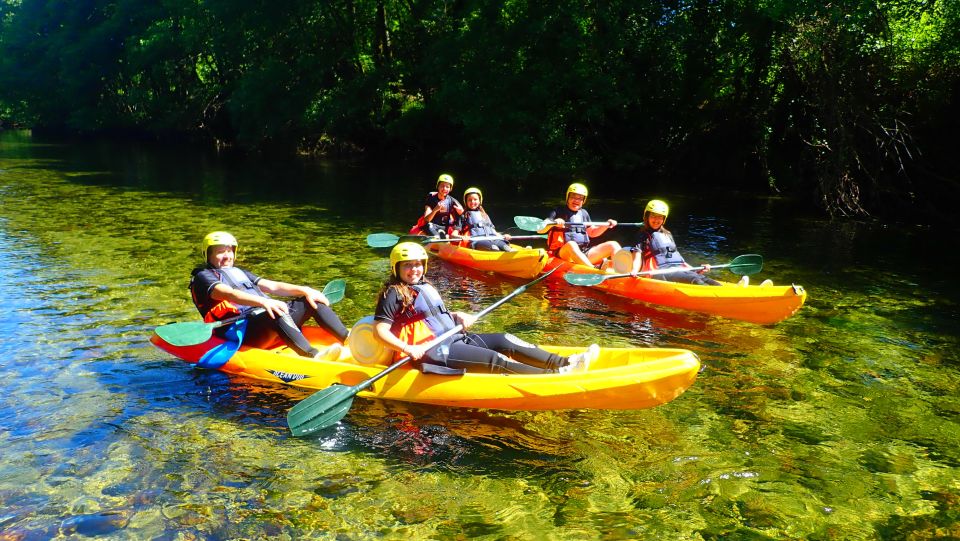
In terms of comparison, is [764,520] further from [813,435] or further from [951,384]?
[951,384]

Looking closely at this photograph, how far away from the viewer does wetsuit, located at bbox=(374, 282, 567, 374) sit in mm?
5430

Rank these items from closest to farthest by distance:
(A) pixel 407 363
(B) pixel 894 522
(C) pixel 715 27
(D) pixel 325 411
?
(B) pixel 894 522
(D) pixel 325 411
(A) pixel 407 363
(C) pixel 715 27

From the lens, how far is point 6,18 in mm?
56906

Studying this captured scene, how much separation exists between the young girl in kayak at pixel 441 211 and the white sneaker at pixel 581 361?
21.5ft

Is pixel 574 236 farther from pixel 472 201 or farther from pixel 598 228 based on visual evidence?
pixel 472 201

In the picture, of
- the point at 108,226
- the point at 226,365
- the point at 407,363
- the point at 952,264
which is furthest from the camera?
the point at 108,226

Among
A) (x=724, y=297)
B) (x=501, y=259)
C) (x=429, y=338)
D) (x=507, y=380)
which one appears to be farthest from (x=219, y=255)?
(x=724, y=297)

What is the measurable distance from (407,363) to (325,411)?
75cm

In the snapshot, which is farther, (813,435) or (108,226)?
(108,226)

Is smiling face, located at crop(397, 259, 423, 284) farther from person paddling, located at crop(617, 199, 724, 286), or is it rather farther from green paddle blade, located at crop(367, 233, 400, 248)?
green paddle blade, located at crop(367, 233, 400, 248)

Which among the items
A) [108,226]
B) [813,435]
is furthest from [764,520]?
[108,226]

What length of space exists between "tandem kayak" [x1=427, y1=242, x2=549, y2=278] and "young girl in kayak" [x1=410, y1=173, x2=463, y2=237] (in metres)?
0.55

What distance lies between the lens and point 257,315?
240 inches

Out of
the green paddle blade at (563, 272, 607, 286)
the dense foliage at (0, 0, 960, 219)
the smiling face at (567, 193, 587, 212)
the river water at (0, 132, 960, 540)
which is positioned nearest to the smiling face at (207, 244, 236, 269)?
the river water at (0, 132, 960, 540)
